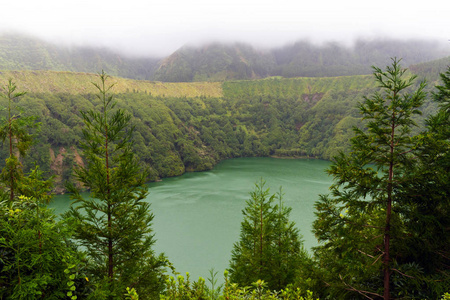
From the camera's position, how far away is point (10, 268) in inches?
177

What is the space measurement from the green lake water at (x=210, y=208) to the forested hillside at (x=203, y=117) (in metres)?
13.6

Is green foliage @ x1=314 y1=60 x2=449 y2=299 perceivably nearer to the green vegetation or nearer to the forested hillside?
→ the green vegetation

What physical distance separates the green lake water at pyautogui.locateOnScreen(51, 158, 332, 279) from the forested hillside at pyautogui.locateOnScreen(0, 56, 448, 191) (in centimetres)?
1355

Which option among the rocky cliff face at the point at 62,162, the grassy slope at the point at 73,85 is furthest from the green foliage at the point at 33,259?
the grassy slope at the point at 73,85

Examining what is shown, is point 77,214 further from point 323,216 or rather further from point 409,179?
point 409,179

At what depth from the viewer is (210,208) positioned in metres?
45.0

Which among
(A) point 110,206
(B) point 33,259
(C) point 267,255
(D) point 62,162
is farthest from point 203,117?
(B) point 33,259

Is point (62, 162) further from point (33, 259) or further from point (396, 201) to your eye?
point (396, 201)

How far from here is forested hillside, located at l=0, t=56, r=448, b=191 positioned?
72.9 meters

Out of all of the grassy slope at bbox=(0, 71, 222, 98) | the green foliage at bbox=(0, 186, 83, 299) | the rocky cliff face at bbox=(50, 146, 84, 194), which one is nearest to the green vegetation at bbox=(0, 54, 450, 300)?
the green foliage at bbox=(0, 186, 83, 299)

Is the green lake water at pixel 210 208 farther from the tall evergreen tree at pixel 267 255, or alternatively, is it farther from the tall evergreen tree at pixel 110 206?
the tall evergreen tree at pixel 110 206

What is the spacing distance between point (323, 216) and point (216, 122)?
403 ft

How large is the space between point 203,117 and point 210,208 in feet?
280

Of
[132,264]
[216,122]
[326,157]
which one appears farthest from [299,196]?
[216,122]
